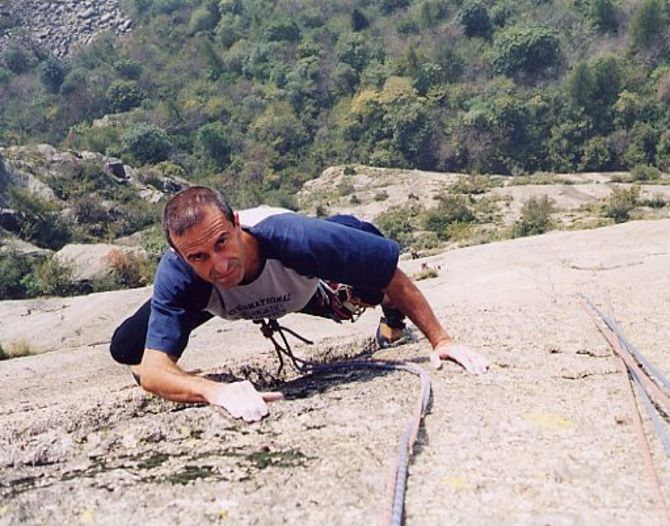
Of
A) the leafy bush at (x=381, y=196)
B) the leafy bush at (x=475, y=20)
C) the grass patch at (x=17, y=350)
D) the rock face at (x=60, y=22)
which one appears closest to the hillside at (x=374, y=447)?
the grass patch at (x=17, y=350)

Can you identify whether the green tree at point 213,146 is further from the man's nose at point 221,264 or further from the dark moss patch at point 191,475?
the dark moss patch at point 191,475

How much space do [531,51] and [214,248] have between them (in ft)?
144

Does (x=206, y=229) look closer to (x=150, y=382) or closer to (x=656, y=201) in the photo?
(x=150, y=382)

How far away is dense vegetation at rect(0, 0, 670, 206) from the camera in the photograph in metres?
36.7

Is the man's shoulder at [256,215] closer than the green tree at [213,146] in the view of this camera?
Yes

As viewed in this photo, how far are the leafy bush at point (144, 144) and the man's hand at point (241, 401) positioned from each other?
39.8 meters

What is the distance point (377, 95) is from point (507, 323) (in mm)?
40488

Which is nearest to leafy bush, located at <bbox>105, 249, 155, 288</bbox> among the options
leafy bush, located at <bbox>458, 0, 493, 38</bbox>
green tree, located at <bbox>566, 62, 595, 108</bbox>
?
green tree, located at <bbox>566, 62, 595, 108</bbox>

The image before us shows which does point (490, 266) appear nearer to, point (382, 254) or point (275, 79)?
point (382, 254)

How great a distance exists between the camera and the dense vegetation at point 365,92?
36.7m

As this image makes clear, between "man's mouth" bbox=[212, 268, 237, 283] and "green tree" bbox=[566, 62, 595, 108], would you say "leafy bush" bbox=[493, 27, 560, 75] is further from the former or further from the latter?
"man's mouth" bbox=[212, 268, 237, 283]

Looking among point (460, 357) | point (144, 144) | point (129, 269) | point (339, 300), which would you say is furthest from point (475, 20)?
point (460, 357)

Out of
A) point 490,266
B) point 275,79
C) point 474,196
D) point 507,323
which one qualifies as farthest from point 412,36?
point 507,323

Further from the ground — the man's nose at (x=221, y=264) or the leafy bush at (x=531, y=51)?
the man's nose at (x=221, y=264)
